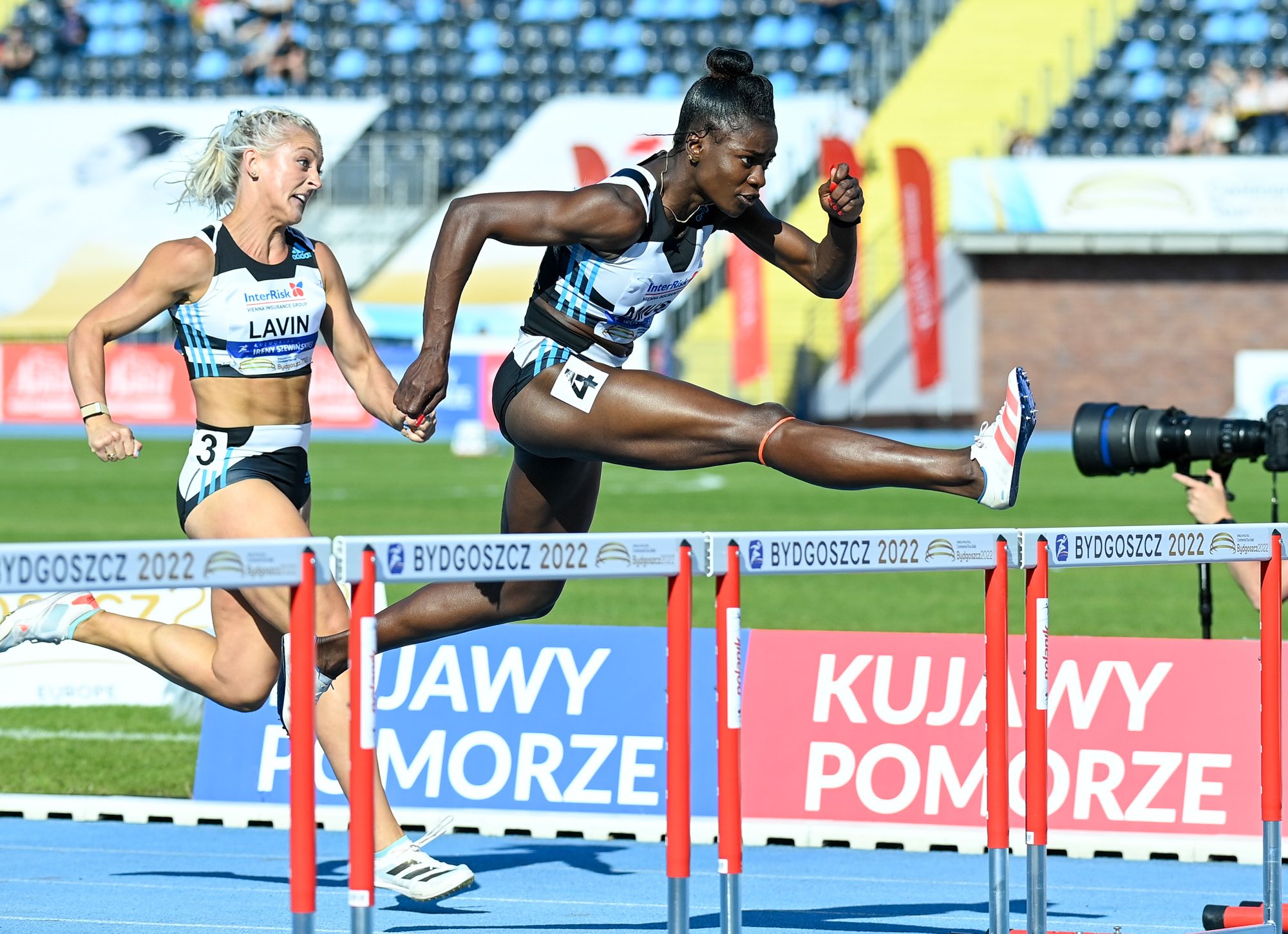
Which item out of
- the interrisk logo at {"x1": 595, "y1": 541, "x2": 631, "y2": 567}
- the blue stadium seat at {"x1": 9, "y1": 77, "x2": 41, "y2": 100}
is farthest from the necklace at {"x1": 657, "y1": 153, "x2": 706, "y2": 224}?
the blue stadium seat at {"x1": 9, "y1": 77, "x2": 41, "y2": 100}

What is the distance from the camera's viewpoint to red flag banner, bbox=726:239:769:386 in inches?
1233

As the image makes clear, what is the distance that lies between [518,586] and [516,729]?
219 centimetres

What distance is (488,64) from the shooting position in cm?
3800

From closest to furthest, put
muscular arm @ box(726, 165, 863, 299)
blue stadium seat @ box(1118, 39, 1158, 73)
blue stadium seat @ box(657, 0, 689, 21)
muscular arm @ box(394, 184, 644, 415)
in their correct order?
1. muscular arm @ box(394, 184, 644, 415)
2. muscular arm @ box(726, 165, 863, 299)
3. blue stadium seat @ box(1118, 39, 1158, 73)
4. blue stadium seat @ box(657, 0, 689, 21)

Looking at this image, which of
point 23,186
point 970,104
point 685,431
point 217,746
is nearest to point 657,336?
point 970,104

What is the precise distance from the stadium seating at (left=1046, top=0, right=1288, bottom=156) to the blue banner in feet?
86.0

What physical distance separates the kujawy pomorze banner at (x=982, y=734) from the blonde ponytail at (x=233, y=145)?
9.44 feet

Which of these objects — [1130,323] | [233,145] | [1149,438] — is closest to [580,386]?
[233,145]

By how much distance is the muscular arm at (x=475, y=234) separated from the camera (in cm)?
483

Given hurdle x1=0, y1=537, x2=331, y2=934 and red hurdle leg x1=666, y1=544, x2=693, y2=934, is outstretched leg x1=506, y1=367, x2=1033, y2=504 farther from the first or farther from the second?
hurdle x1=0, y1=537, x2=331, y2=934

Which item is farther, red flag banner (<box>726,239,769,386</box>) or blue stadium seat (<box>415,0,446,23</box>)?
blue stadium seat (<box>415,0,446,23</box>)

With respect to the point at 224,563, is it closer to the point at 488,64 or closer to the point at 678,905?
the point at 678,905

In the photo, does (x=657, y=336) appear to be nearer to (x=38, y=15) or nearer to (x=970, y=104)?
(x=970, y=104)

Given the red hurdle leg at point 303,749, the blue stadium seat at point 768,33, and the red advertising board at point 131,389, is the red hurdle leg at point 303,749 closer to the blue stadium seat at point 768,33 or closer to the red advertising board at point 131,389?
the red advertising board at point 131,389
